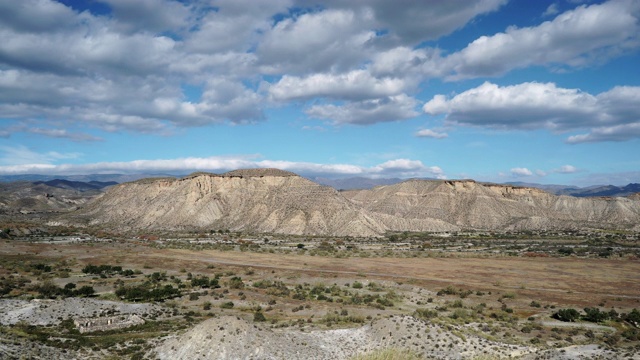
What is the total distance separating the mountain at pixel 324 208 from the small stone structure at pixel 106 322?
86.4 m

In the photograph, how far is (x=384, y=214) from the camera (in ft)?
491

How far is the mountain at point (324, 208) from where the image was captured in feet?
407

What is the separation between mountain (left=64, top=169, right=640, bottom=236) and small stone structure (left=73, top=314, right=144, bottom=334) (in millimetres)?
86392

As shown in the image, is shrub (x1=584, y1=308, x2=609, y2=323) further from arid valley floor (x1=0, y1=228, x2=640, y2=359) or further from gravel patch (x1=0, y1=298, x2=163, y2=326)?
gravel patch (x1=0, y1=298, x2=163, y2=326)

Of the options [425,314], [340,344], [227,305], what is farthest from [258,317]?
[425,314]

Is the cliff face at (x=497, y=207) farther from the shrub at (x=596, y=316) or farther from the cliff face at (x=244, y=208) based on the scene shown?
the shrub at (x=596, y=316)

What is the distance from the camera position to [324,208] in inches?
4911

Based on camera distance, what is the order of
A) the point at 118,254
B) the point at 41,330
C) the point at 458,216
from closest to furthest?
the point at 41,330, the point at 118,254, the point at 458,216

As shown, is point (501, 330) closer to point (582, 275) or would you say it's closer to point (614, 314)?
point (614, 314)

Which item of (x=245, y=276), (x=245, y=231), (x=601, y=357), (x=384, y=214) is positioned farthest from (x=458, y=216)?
(x=601, y=357)

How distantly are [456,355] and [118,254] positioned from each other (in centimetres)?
5866

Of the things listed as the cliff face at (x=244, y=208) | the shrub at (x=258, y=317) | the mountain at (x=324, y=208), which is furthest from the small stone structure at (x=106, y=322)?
the cliff face at (x=244, y=208)

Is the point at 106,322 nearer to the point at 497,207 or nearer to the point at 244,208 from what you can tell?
the point at 244,208

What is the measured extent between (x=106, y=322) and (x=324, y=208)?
9620 cm
